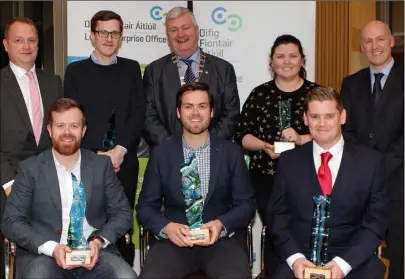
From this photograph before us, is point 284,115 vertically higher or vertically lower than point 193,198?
higher

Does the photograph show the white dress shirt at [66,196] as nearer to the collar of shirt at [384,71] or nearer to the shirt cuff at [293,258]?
the shirt cuff at [293,258]

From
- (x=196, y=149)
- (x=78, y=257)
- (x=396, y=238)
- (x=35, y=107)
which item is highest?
(x=35, y=107)

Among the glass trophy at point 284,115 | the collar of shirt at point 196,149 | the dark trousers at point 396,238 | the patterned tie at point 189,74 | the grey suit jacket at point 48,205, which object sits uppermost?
the patterned tie at point 189,74

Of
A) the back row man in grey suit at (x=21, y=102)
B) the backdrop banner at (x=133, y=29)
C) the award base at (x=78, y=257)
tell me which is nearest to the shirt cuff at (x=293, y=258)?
the award base at (x=78, y=257)

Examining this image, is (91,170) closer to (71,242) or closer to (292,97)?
(71,242)

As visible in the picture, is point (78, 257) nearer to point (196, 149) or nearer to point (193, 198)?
point (193, 198)

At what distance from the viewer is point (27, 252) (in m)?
4.08

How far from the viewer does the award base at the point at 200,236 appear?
3872 mm

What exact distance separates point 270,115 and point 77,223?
1780mm

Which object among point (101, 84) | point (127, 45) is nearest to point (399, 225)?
point (101, 84)

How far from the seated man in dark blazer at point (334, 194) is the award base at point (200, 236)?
0.44m

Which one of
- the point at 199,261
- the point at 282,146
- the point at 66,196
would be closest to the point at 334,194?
the point at 282,146

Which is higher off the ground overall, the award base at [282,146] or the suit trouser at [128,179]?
the award base at [282,146]

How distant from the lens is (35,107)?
476 centimetres
